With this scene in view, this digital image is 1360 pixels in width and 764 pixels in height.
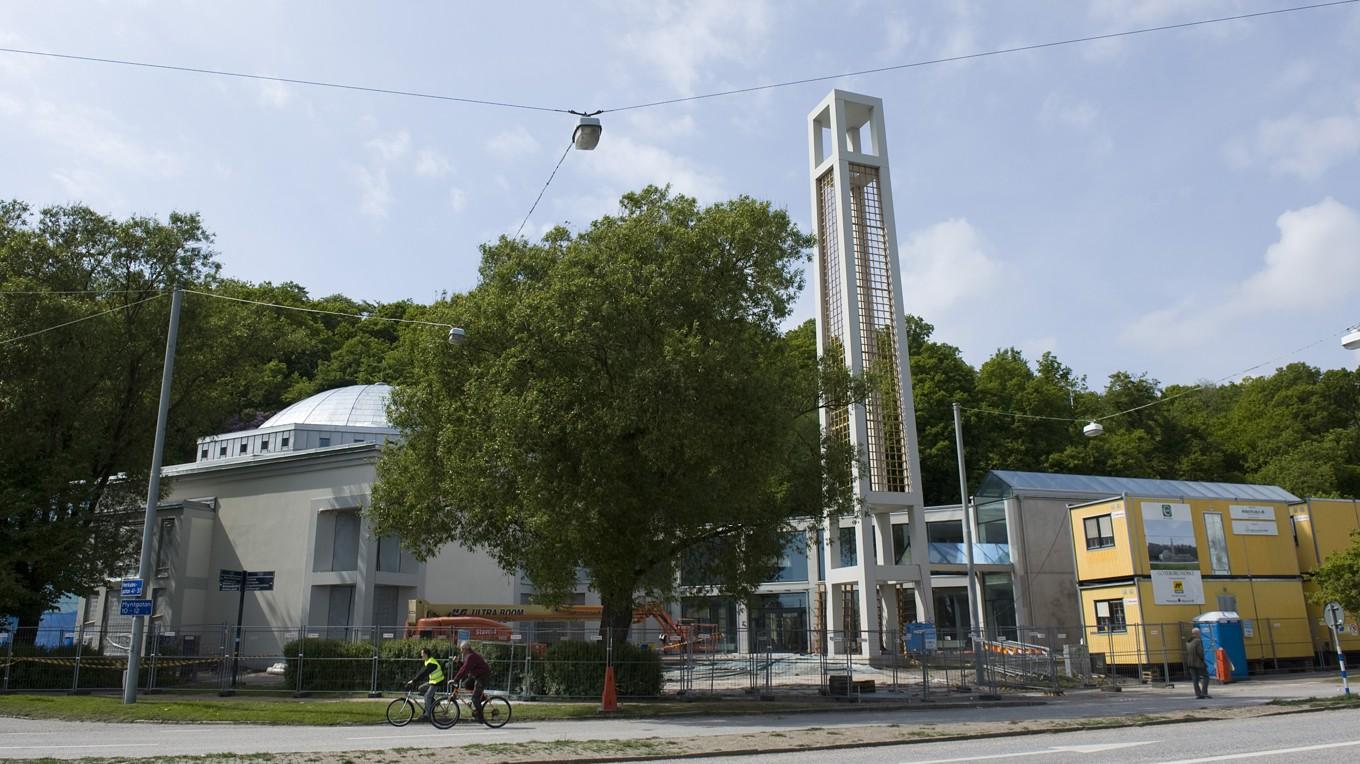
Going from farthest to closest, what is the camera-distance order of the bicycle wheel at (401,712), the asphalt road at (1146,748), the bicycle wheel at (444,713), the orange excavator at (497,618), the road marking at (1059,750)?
the orange excavator at (497,618) < the bicycle wheel at (401,712) < the bicycle wheel at (444,713) < the road marking at (1059,750) < the asphalt road at (1146,748)

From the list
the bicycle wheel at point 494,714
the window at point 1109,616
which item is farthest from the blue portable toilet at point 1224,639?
the bicycle wheel at point 494,714

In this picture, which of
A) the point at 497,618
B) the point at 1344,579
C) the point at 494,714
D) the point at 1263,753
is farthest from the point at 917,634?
the point at 1263,753

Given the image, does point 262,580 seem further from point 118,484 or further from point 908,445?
point 908,445

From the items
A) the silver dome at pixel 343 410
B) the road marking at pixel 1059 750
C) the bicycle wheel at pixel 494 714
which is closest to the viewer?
the road marking at pixel 1059 750

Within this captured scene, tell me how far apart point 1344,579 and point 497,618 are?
2952cm

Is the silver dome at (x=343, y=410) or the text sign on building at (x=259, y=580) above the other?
the silver dome at (x=343, y=410)

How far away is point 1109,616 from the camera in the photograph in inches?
1396

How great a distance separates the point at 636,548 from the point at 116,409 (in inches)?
895

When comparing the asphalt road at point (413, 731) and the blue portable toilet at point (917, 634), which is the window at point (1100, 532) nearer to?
the blue portable toilet at point (917, 634)

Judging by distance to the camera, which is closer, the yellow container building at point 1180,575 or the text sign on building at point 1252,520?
the yellow container building at point 1180,575

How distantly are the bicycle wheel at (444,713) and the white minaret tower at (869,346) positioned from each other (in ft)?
71.9

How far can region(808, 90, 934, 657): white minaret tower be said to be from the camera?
40.3m

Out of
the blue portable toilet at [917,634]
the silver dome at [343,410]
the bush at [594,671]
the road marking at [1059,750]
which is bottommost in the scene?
the road marking at [1059,750]

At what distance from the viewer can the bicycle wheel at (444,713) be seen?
59.3ft
